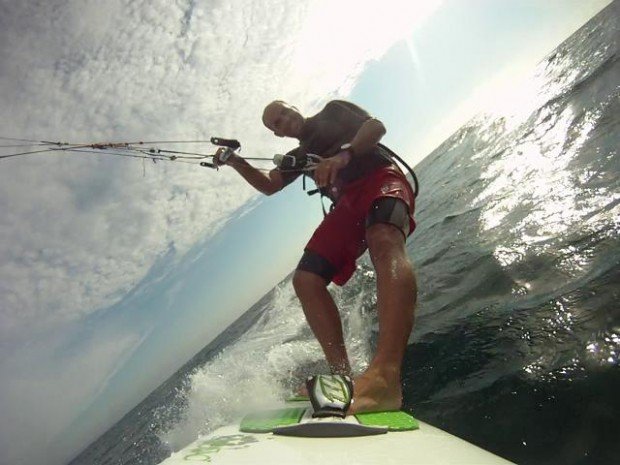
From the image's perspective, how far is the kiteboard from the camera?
1.38 meters

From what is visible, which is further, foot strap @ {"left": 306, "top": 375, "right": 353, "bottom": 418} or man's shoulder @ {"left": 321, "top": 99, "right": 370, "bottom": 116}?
man's shoulder @ {"left": 321, "top": 99, "right": 370, "bottom": 116}

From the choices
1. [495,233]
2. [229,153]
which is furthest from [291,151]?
[495,233]

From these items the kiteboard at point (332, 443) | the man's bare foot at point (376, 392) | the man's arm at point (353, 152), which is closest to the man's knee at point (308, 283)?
the man's arm at point (353, 152)

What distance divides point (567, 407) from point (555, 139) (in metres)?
8.95

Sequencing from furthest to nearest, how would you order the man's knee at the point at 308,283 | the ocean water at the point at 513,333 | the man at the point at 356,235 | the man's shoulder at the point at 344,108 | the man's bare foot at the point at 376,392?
the man's shoulder at the point at 344,108
the man's knee at the point at 308,283
the man at the point at 356,235
the man's bare foot at the point at 376,392
the ocean water at the point at 513,333

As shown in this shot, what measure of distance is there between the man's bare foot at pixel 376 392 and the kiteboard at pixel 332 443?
0.05 m

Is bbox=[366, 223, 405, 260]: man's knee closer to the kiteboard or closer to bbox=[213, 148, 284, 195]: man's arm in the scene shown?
the kiteboard

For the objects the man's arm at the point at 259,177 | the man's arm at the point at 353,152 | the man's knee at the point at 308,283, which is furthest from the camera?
the man's arm at the point at 259,177

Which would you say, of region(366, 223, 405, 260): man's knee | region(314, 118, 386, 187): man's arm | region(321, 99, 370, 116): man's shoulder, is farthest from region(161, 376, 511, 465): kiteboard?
region(321, 99, 370, 116): man's shoulder

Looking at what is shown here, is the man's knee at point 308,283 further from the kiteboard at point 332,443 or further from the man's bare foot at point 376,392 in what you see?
the kiteboard at point 332,443

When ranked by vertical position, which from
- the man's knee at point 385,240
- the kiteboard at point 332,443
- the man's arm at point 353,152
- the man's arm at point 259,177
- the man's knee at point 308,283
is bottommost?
the kiteboard at point 332,443

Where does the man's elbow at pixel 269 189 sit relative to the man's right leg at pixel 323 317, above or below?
above

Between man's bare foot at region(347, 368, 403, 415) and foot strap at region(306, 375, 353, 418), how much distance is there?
85mm

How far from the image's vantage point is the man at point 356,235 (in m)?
2.52
